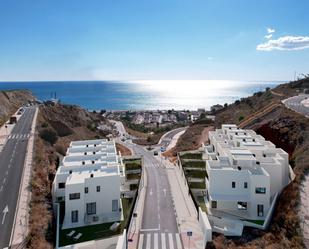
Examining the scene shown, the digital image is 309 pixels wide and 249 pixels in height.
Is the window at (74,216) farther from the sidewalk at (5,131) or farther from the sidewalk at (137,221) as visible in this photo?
the sidewalk at (5,131)

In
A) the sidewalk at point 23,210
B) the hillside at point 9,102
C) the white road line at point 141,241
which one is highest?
the hillside at point 9,102

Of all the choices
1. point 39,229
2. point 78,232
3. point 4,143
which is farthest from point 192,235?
point 4,143

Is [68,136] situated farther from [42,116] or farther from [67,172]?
[67,172]

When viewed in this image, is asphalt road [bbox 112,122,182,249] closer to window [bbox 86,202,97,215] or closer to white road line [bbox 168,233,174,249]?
white road line [bbox 168,233,174,249]

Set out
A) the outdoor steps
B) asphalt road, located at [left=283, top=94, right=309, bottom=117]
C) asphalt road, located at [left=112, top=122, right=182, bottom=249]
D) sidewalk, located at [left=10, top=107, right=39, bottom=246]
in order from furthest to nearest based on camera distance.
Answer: asphalt road, located at [left=283, top=94, right=309, bottom=117]
the outdoor steps
asphalt road, located at [left=112, top=122, right=182, bottom=249]
sidewalk, located at [left=10, top=107, right=39, bottom=246]

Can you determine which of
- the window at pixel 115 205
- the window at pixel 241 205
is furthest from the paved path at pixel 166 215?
the window at pixel 241 205

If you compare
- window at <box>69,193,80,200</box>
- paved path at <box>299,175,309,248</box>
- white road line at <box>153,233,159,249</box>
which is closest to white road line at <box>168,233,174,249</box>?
white road line at <box>153,233,159,249</box>

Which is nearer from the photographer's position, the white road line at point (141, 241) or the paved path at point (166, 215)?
the white road line at point (141, 241)
